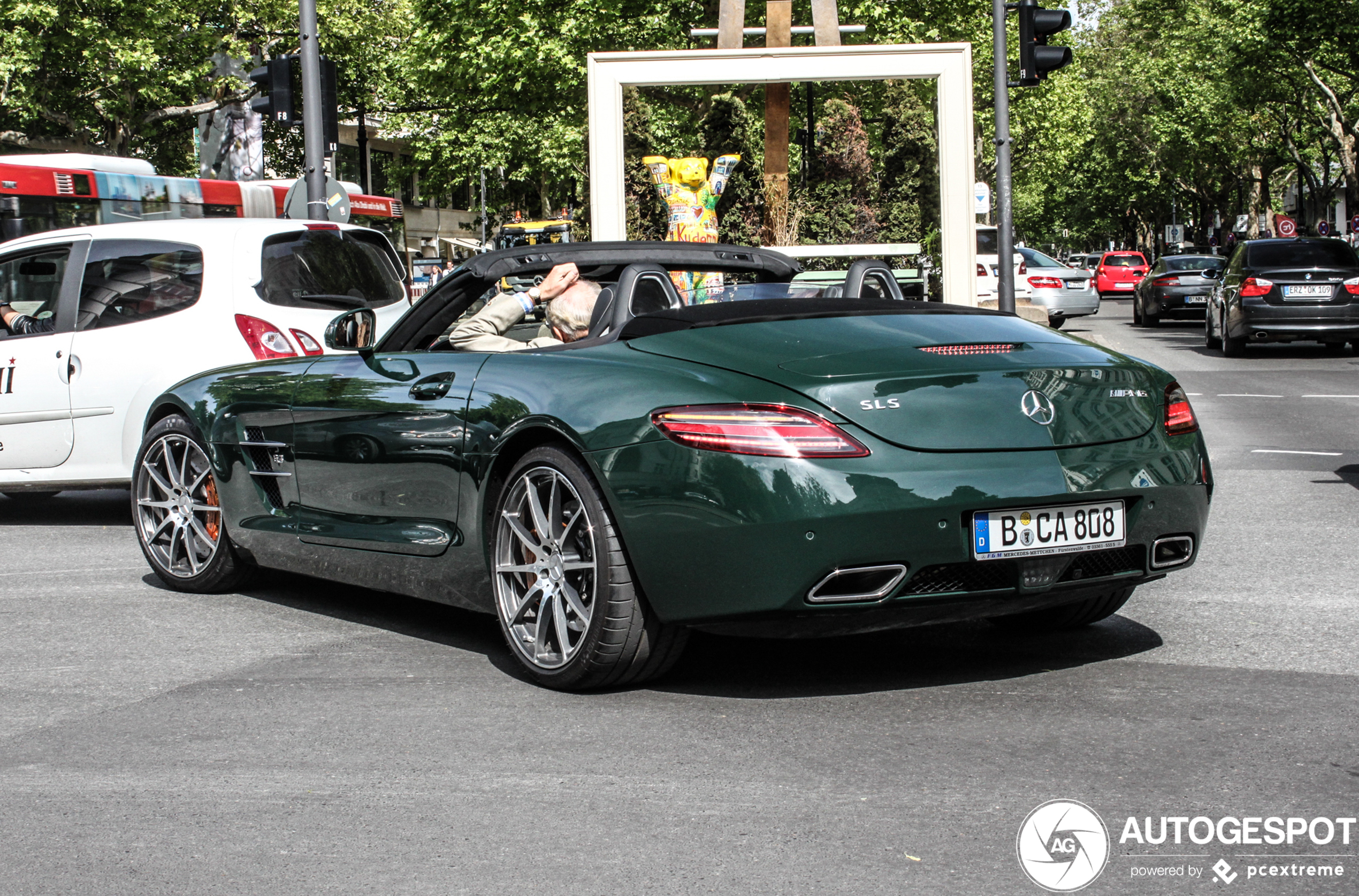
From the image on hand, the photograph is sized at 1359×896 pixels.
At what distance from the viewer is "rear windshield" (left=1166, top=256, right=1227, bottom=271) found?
3284 centimetres

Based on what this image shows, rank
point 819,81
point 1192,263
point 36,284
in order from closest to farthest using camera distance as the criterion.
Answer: point 36,284 < point 819,81 < point 1192,263

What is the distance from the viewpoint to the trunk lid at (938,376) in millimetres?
4496

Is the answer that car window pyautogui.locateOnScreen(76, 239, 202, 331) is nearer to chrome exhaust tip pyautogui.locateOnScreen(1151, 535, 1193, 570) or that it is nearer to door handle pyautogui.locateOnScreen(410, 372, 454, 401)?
door handle pyautogui.locateOnScreen(410, 372, 454, 401)

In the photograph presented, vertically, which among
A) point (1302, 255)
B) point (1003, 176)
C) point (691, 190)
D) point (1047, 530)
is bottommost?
point (1047, 530)

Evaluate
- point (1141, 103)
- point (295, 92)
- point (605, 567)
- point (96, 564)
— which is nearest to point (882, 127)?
point (295, 92)

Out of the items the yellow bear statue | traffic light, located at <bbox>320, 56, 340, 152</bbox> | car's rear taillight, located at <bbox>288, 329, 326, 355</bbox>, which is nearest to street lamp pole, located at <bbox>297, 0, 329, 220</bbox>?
traffic light, located at <bbox>320, 56, 340, 152</bbox>

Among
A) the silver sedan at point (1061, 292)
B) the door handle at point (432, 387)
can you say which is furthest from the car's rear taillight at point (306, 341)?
the silver sedan at point (1061, 292)

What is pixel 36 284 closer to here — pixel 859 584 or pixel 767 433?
pixel 767 433

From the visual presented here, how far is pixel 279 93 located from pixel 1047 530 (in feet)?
45.1

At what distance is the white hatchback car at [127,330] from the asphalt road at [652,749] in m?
Answer: 2.37

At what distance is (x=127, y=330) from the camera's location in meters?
9.04

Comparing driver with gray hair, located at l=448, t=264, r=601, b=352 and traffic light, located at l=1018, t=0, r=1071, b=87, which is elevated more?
traffic light, located at l=1018, t=0, r=1071, b=87

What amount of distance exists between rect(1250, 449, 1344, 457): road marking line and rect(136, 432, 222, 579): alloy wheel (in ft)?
24.4

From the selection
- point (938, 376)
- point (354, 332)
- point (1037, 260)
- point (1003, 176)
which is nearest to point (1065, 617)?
point (938, 376)
